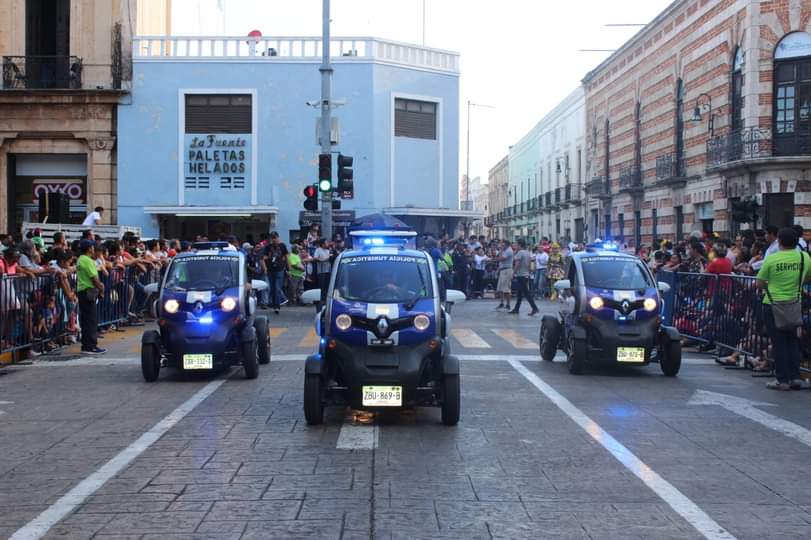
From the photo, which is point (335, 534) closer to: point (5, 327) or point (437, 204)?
point (5, 327)

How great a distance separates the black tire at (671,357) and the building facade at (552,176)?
37.3m

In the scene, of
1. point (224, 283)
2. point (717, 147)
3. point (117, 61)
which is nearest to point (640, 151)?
point (717, 147)

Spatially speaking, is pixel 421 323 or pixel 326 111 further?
pixel 326 111

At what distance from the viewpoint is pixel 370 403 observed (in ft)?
30.2

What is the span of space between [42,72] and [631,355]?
25.9 meters

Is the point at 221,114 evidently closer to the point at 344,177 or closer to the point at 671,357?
the point at 344,177

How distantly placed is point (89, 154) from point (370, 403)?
26.7 m

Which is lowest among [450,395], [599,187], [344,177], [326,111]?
[450,395]

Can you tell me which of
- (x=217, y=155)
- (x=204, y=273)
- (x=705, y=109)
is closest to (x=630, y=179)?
(x=705, y=109)

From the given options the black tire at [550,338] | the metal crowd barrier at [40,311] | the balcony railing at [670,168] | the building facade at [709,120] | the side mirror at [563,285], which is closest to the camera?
the side mirror at [563,285]

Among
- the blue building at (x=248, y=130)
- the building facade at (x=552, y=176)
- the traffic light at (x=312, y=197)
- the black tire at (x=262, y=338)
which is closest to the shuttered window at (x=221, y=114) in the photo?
the blue building at (x=248, y=130)

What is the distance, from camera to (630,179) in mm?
44281

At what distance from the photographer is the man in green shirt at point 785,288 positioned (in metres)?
11.9

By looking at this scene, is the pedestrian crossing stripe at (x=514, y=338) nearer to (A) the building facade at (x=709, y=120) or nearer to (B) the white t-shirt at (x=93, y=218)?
(A) the building facade at (x=709, y=120)
